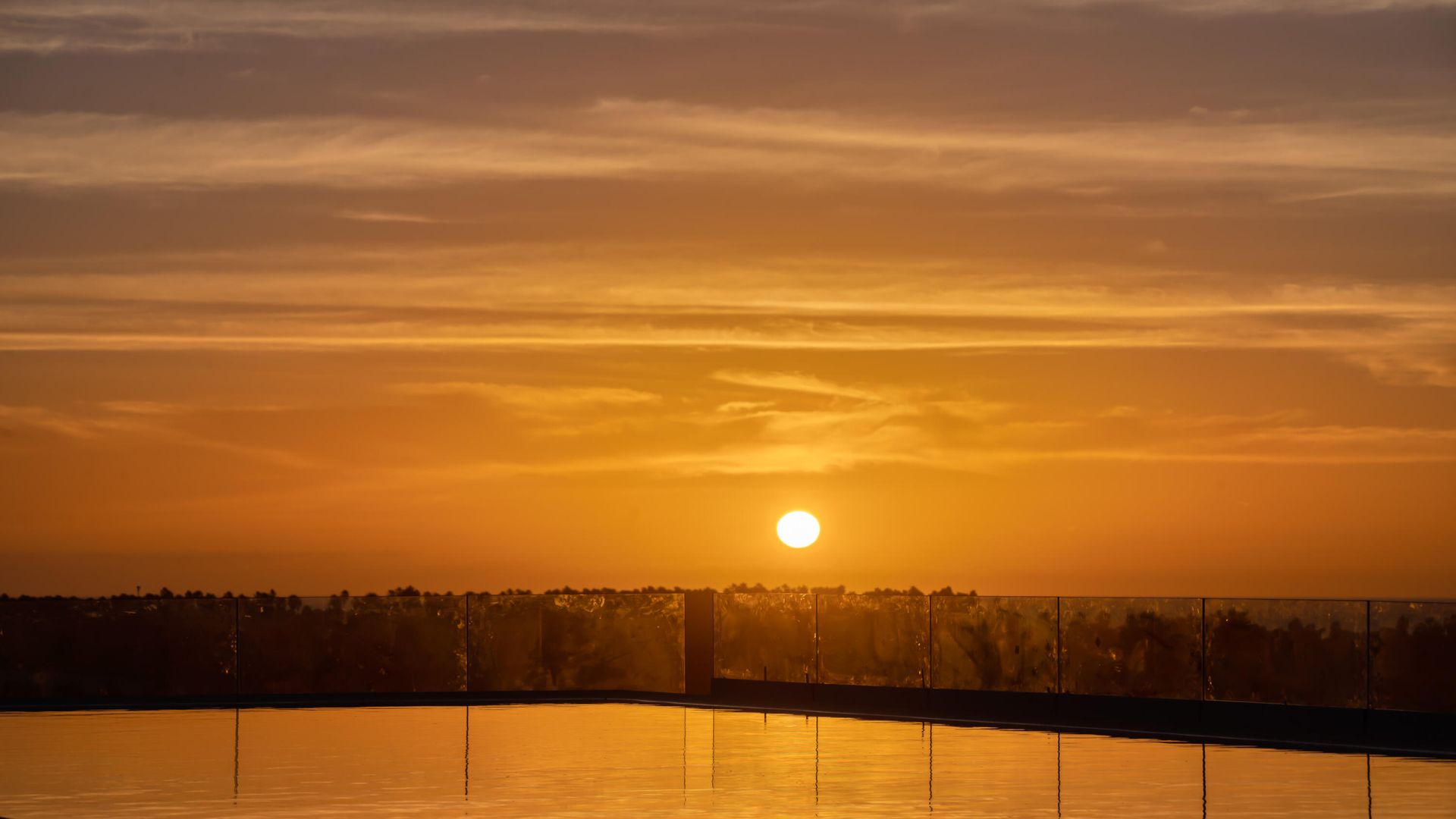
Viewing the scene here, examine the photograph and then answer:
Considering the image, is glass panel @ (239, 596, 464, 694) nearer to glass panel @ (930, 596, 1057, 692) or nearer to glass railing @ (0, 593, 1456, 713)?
glass railing @ (0, 593, 1456, 713)

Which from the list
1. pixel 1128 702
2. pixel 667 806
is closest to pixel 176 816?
pixel 667 806

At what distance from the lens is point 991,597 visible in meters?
26.6

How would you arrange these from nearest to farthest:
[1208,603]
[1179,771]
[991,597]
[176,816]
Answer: [176,816] < [1179,771] < [1208,603] < [991,597]

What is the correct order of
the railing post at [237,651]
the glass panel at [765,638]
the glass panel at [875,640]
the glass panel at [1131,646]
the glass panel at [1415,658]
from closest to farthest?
the glass panel at [1415,658] < the glass panel at [1131,646] < the glass panel at [875,640] < the glass panel at [765,638] < the railing post at [237,651]

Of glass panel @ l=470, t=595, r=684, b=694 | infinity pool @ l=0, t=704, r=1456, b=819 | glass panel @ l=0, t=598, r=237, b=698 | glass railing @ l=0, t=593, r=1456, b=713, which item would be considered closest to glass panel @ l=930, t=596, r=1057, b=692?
glass railing @ l=0, t=593, r=1456, b=713

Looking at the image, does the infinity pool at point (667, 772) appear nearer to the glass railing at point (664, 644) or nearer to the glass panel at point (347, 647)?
the glass railing at point (664, 644)

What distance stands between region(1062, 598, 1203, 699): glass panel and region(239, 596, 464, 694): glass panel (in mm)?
9980

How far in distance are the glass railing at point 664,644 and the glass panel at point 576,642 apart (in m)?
0.03

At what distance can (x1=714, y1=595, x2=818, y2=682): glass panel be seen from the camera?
28.2m

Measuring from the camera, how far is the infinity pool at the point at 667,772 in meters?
15.0

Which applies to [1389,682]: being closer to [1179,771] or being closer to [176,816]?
[1179,771]

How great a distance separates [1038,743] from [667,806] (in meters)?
7.61

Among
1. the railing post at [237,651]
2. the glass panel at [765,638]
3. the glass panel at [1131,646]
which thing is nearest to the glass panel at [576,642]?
the glass panel at [765,638]

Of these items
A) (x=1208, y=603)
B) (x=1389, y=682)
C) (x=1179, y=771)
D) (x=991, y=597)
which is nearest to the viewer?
Result: (x=1179, y=771)
